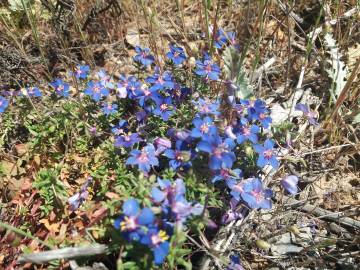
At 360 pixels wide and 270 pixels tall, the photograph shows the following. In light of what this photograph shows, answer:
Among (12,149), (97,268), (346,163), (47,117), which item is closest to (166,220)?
(97,268)

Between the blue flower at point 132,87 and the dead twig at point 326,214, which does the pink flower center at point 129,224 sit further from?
the dead twig at point 326,214

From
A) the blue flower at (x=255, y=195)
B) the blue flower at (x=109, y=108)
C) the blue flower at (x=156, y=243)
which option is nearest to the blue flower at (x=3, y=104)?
the blue flower at (x=109, y=108)

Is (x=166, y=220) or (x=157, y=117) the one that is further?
(x=157, y=117)

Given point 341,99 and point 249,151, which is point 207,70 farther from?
point 341,99

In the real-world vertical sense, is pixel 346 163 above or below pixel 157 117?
below

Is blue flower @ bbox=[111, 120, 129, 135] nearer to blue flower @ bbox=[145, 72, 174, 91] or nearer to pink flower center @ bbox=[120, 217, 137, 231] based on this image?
blue flower @ bbox=[145, 72, 174, 91]

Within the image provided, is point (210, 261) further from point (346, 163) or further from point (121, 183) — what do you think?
point (346, 163)

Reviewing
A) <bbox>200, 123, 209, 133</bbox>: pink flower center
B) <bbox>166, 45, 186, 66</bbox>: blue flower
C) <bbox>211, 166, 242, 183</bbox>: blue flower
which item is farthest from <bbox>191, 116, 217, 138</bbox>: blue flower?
<bbox>166, 45, 186, 66</bbox>: blue flower
